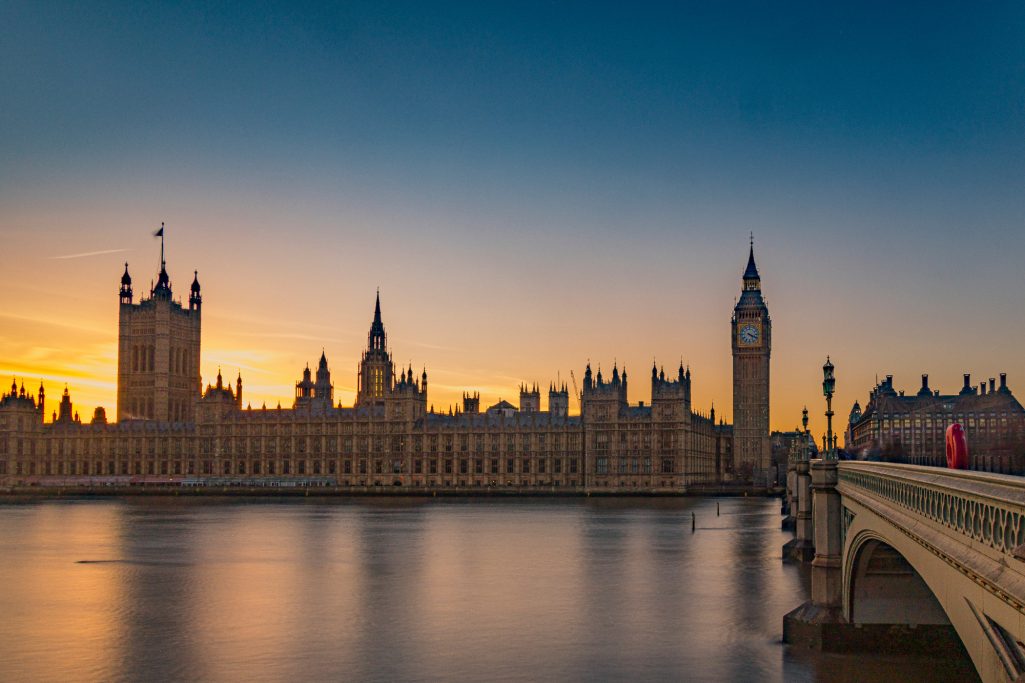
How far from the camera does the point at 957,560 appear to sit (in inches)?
560

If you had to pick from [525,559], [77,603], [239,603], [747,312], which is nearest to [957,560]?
[239,603]

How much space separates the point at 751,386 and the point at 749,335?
8792mm

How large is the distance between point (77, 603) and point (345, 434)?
115489mm

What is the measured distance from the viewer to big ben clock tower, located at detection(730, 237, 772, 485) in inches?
6988

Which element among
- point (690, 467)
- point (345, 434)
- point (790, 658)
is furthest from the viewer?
point (345, 434)

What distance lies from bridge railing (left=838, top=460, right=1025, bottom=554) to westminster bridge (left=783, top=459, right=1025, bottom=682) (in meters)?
0.02

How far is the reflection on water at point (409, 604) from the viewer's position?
34.6 meters

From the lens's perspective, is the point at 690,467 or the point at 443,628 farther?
the point at 690,467

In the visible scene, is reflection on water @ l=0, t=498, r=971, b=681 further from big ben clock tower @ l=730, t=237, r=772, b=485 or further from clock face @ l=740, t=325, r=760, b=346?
clock face @ l=740, t=325, r=760, b=346

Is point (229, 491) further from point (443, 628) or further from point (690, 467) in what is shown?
point (443, 628)

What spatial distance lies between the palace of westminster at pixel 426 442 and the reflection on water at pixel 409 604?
5781 cm

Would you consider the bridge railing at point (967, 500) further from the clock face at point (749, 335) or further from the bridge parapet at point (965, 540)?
the clock face at point (749, 335)

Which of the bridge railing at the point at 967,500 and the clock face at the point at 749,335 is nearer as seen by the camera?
the bridge railing at the point at 967,500

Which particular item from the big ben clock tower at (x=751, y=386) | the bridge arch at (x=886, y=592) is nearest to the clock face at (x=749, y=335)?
the big ben clock tower at (x=751, y=386)
